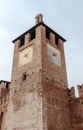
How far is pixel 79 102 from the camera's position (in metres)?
13.8

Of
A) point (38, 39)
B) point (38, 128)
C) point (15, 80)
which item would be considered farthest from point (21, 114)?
point (38, 39)

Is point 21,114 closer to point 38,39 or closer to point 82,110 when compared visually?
point 82,110

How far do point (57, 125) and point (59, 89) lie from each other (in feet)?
9.72

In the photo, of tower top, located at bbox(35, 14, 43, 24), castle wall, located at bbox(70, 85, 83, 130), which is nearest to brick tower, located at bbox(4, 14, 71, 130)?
castle wall, located at bbox(70, 85, 83, 130)

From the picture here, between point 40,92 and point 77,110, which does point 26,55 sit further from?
point 77,110

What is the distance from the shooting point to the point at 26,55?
15.8 meters

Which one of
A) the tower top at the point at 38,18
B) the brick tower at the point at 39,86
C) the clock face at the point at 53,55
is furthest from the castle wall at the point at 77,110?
the tower top at the point at 38,18

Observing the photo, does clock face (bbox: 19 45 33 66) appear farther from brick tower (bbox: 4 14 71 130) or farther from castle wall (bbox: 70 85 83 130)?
castle wall (bbox: 70 85 83 130)

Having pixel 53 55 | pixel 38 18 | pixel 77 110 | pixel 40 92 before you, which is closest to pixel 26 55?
pixel 53 55

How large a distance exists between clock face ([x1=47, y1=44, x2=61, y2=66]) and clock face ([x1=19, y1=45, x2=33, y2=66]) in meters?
1.54

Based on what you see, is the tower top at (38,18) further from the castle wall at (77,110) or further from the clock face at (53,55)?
the castle wall at (77,110)

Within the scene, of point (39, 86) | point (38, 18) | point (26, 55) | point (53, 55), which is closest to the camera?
point (39, 86)

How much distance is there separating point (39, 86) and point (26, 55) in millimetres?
3922

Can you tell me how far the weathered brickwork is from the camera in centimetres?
1212
